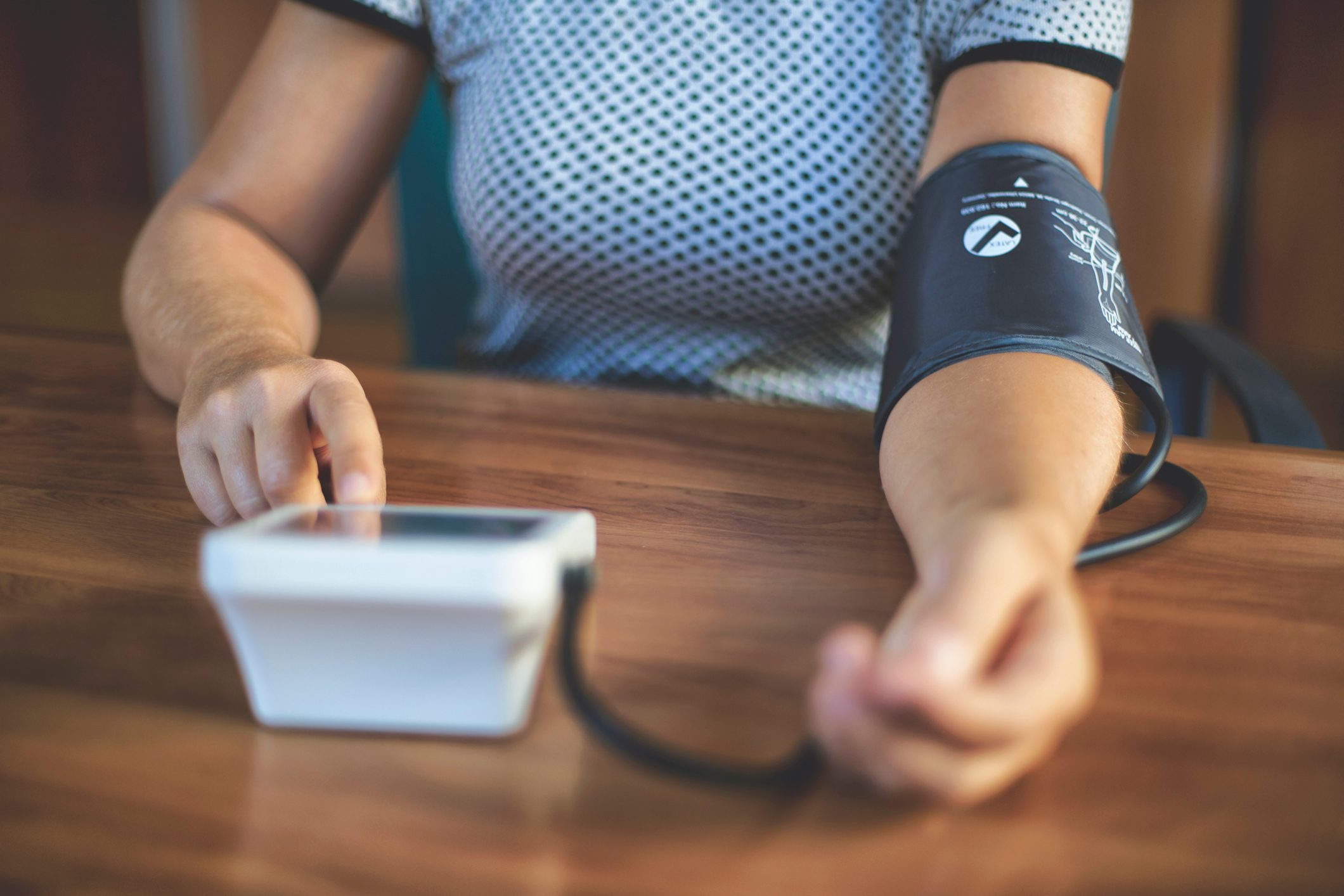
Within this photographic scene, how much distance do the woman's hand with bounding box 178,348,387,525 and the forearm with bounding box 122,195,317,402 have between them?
0.07 metres

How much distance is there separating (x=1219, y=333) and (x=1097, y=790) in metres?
0.67

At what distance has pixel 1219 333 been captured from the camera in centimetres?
84

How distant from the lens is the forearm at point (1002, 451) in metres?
0.36

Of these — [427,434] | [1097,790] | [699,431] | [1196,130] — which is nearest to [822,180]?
[699,431]

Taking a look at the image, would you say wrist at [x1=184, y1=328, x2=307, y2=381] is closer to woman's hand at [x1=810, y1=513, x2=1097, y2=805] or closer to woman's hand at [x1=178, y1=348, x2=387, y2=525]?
woman's hand at [x1=178, y1=348, x2=387, y2=525]

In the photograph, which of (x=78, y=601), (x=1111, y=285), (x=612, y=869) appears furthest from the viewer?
(x=1111, y=285)

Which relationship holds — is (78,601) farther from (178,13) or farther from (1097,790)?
(178,13)

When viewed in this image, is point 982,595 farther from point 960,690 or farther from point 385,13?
point 385,13

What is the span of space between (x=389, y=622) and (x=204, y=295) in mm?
472

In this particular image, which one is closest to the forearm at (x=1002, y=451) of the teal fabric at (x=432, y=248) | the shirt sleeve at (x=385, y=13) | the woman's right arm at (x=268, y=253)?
the woman's right arm at (x=268, y=253)

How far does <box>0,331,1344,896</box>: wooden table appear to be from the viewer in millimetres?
255

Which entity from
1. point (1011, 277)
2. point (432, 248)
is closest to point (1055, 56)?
point (1011, 277)

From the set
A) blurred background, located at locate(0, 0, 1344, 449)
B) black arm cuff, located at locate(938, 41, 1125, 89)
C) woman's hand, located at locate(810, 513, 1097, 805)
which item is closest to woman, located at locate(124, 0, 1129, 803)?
black arm cuff, located at locate(938, 41, 1125, 89)

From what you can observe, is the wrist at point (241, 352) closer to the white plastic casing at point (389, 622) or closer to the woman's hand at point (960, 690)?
the white plastic casing at point (389, 622)
